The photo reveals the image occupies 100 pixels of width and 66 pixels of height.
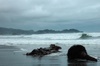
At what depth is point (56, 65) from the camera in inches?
603

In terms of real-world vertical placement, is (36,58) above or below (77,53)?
below

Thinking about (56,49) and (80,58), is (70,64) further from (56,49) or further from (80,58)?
(56,49)

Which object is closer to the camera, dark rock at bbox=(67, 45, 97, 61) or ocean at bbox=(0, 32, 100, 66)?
ocean at bbox=(0, 32, 100, 66)

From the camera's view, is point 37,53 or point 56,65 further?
point 37,53

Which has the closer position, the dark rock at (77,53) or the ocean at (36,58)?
the ocean at (36,58)

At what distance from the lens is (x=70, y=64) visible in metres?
15.8

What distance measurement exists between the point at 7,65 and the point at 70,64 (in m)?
3.20

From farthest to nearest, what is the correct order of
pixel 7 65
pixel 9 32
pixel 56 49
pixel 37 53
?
1. pixel 9 32
2. pixel 56 49
3. pixel 37 53
4. pixel 7 65

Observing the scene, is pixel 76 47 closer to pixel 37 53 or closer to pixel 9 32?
pixel 37 53

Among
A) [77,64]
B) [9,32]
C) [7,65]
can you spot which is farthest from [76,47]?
[9,32]

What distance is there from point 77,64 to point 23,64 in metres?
2.77

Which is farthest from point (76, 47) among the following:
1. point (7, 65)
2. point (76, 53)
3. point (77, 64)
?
point (7, 65)

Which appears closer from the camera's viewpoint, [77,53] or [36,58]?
[77,53]

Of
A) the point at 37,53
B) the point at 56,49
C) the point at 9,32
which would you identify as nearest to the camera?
the point at 37,53
